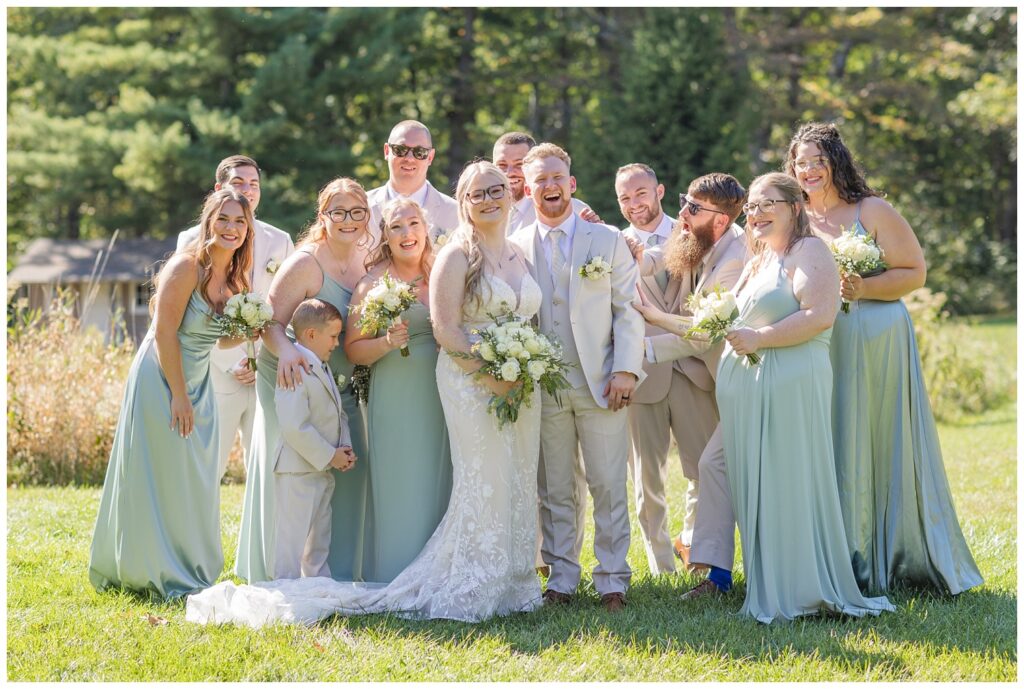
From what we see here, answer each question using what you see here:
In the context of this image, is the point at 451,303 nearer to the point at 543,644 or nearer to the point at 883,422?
the point at 543,644

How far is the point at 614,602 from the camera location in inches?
233

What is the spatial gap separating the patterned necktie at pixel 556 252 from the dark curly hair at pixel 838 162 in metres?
1.43

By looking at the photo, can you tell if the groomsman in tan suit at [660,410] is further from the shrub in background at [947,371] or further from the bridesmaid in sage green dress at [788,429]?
the shrub in background at [947,371]

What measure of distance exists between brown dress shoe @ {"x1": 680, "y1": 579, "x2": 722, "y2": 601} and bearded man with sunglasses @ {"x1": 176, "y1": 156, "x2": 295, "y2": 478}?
10.0ft

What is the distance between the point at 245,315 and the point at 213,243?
1.98 feet

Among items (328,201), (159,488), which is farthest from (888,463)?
(159,488)

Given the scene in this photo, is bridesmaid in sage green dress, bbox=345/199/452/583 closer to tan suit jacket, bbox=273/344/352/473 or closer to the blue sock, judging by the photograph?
tan suit jacket, bbox=273/344/352/473

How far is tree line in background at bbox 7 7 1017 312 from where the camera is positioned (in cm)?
2394

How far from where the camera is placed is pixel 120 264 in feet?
90.6

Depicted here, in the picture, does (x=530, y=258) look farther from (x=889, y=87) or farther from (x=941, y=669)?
(x=889, y=87)

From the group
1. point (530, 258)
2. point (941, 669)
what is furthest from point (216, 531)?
point (941, 669)

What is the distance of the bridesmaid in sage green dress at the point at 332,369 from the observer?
6.02m

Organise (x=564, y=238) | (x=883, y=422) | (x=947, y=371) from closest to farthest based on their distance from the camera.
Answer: (x=564, y=238)
(x=883, y=422)
(x=947, y=371)

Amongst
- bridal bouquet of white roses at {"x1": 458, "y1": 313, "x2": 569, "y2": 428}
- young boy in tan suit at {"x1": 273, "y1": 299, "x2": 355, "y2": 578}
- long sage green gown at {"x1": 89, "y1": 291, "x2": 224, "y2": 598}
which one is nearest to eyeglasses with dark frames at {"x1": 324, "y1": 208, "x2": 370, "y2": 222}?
young boy in tan suit at {"x1": 273, "y1": 299, "x2": 355, "y2": 578}
